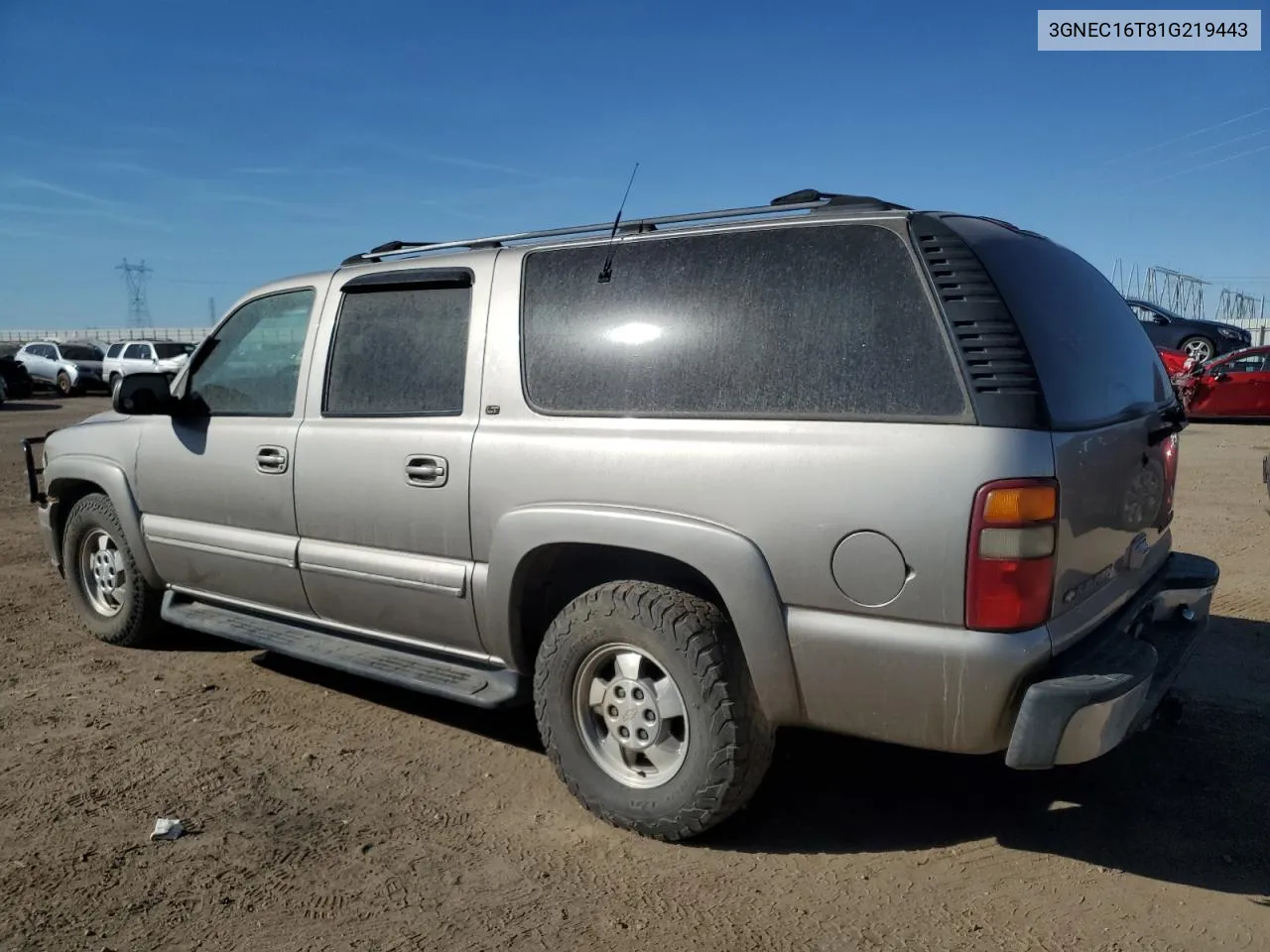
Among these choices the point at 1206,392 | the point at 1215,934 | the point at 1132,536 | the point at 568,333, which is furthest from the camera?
the point at 1206,392

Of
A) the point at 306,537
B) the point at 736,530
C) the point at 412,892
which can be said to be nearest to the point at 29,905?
the point at 412,892

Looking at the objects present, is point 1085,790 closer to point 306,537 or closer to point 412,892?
point 412,892

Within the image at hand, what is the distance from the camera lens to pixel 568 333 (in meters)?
3.60

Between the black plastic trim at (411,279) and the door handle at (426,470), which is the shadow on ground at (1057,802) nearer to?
the door handle at (426,470)

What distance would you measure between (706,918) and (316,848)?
4.32 feet

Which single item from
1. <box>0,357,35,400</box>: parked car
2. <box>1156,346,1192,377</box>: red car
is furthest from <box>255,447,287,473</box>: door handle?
<box>0,357,35,400</box>: parked car

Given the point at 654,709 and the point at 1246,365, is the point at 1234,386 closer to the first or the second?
the point at 1246,365

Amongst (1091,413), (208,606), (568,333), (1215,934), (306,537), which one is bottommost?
(1215,934)

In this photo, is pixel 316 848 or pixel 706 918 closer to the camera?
pixel 706 918

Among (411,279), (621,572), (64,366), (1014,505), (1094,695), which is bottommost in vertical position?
(1094,695)

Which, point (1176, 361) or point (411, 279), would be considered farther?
point (1176, 361)

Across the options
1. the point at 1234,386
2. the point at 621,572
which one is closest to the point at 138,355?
the point at 1234,386

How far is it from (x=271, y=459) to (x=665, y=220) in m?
1.99

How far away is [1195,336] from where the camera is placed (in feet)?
64.5
